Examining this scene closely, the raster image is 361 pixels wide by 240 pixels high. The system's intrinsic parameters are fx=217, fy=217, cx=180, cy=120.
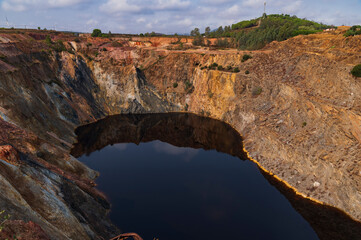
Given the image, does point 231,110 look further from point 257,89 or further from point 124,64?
point 124,64

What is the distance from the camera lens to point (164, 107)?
2815 inches

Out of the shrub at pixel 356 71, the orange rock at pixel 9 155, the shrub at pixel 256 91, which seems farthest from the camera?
the shrub at pixel 256 91

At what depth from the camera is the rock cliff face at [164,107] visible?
75.0 feet

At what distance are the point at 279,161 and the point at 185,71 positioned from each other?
4558 cm

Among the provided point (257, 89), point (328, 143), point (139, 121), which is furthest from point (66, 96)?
point (328, 143)

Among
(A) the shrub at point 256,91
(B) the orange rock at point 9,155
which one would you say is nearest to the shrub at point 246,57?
(A) the shrub at point 256,91

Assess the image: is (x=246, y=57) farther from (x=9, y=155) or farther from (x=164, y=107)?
(x=9, y=155)

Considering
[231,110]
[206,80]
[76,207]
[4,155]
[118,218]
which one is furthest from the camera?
[206,80]

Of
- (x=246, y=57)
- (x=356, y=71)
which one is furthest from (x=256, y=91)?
(x=356, y=71)

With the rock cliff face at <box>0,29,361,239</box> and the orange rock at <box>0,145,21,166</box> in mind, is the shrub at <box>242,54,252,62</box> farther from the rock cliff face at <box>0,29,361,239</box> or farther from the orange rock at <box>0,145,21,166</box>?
the orange rock at <box>0,145,21,166</box>

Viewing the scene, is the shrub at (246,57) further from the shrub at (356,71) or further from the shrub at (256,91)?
the shrub at (356,71)

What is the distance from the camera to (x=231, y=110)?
60344mm

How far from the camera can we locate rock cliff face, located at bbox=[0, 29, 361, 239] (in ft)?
75.0

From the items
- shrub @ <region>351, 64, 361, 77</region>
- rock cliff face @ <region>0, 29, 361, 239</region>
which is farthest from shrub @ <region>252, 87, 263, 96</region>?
shrub @ <region>351, 64, 361, 77</region>
